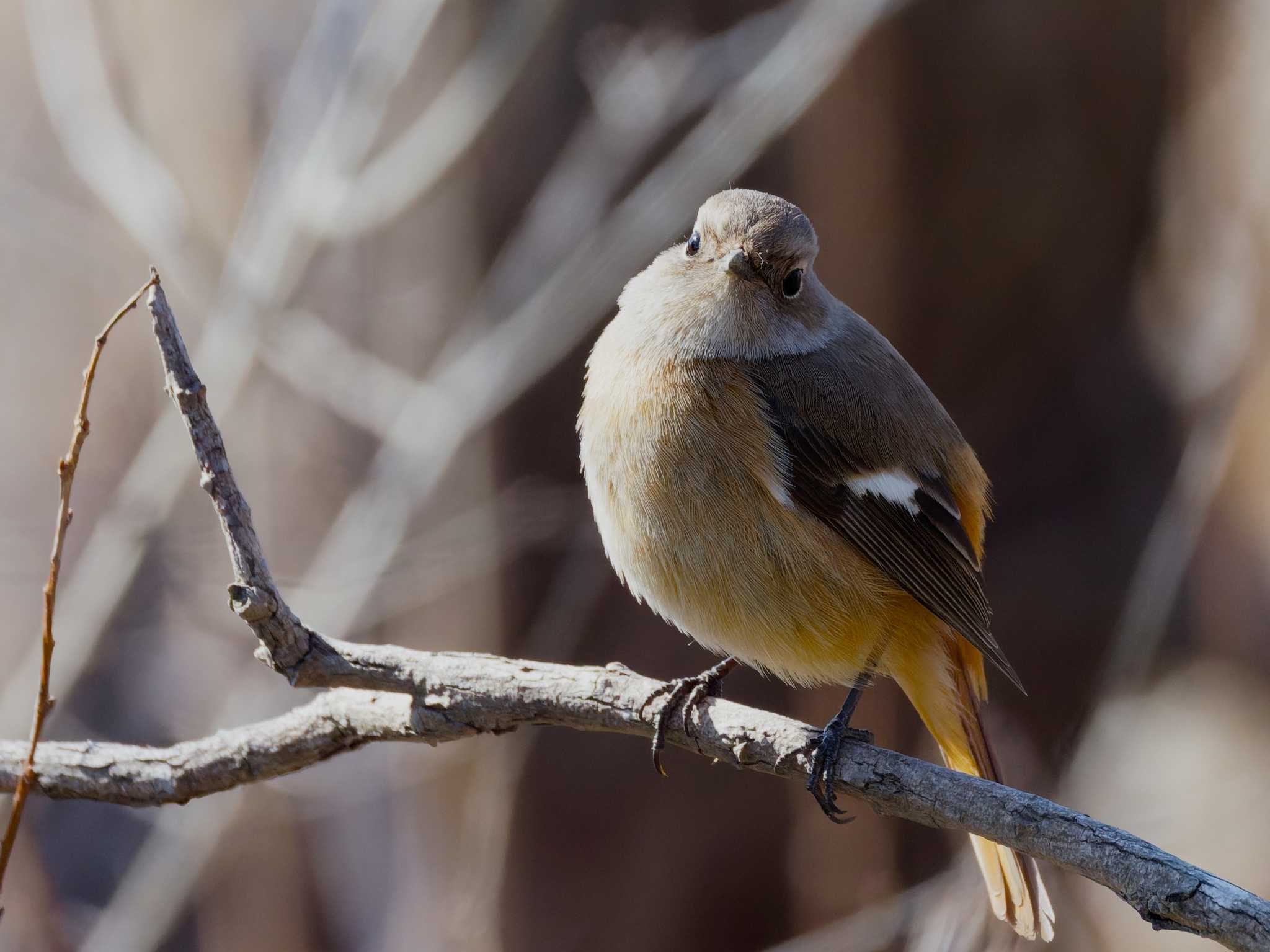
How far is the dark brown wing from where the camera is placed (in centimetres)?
254

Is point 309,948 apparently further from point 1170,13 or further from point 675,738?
point 1170,13

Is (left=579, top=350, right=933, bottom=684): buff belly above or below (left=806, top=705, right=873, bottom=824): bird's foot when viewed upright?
above

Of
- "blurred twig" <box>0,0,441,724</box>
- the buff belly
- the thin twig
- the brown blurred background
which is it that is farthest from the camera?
"blurred twig" <box>0,0,441,724</box>

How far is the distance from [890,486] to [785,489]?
12.0 inches

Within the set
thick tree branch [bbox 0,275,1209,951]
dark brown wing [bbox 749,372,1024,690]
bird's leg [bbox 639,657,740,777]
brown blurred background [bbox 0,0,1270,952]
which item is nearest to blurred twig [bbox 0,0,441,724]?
brown blurred background [bbox 0,0,1270,952]

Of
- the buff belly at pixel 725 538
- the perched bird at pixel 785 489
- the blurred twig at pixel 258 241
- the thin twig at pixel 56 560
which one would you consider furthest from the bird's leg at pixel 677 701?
the blurred twig at pixel 258 241

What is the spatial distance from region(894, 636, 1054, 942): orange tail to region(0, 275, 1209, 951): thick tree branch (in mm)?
566

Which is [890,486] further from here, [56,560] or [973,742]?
[56,560]

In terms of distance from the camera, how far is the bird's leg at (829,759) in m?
2.21

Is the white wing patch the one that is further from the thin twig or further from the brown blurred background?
the brown blurred background

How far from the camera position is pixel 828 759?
2.23m

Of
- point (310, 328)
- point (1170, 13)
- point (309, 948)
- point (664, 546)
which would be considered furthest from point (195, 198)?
point (1170, 13)

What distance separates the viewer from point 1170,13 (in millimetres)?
4848

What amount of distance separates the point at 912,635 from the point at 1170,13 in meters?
3.51
